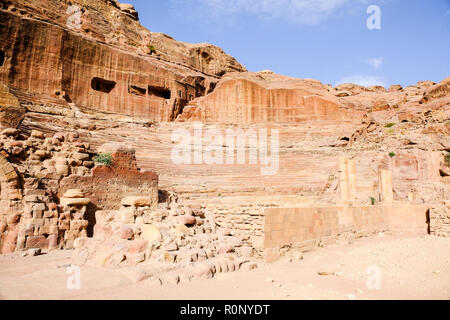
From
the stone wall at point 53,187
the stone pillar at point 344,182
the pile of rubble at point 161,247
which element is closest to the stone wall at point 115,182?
the stone wall at point 53,187

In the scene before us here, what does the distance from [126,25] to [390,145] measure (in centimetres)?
3781

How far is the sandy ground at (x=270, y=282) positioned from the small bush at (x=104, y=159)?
422 centimetres

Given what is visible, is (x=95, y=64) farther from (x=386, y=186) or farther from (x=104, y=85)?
(x=386, y=186)

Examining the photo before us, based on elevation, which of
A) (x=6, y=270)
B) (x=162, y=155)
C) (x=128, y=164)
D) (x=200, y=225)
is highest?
(x=162, y=155)

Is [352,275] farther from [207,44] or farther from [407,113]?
[207,44]

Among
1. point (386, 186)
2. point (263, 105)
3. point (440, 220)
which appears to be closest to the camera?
point (440, 220)

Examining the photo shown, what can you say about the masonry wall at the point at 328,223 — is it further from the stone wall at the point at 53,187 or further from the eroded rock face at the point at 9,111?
the eroded rock face at the point at 9,111

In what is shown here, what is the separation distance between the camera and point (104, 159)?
10898mm

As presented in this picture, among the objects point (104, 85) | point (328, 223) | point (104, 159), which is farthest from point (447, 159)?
point (104, 85)

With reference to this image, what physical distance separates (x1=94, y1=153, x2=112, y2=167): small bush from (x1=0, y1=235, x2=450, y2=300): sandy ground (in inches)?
166

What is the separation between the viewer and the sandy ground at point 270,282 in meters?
4.52

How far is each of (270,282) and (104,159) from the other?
8.02 m

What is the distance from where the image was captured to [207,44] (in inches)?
1880
